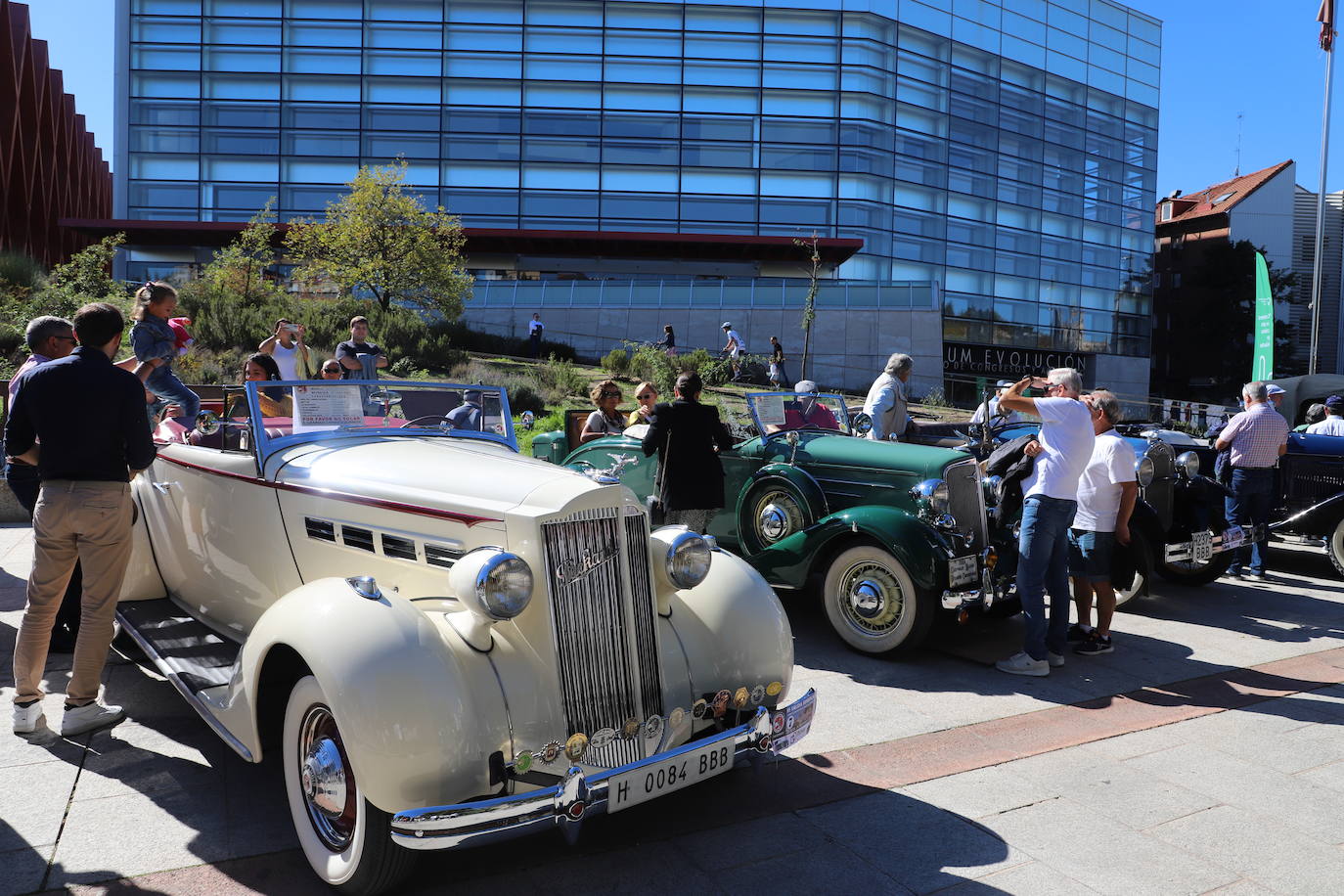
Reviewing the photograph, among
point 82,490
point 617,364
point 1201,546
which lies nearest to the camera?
point 82,490

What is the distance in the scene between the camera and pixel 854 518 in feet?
18.6

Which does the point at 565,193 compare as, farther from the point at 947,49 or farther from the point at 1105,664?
the point at 1105,664

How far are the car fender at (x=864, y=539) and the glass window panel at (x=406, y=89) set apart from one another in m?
33.7

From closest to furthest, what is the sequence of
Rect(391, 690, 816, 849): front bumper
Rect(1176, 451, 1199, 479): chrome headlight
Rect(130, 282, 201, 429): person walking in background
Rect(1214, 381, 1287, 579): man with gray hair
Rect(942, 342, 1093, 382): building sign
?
Rect(391, 690, 816, 849): front bumper → Rect(130, 282, 201, 429): person walking in background → Rect(1176, 451, 1199, 479): chrome headlight → Rect(1214, 381, 1287, 579): man with gray hair → Rect(942, 342, 1093, 382): building sign

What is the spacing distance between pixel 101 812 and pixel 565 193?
34053mm

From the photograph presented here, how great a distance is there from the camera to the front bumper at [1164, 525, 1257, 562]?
7109 mm

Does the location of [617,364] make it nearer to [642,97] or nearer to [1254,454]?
[1254,454]

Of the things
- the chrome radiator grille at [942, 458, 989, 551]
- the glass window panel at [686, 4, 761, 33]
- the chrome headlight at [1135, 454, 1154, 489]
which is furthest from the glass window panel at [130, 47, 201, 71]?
the chrome headlight at [1135, 454, 1154, 489]

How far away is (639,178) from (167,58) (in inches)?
741

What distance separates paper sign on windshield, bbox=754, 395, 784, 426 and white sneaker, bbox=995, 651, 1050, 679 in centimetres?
249

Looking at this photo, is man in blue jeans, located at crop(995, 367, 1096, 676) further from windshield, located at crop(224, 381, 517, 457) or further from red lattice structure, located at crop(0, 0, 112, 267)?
red lattice structure, located at crop(0, 0, 112, 267)

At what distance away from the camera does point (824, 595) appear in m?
5.89

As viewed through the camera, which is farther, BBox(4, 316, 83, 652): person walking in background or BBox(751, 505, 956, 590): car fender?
BBox(751, 505, 956, 590): car fender

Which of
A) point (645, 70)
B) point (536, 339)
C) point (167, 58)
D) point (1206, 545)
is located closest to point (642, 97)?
point (645, 70)
